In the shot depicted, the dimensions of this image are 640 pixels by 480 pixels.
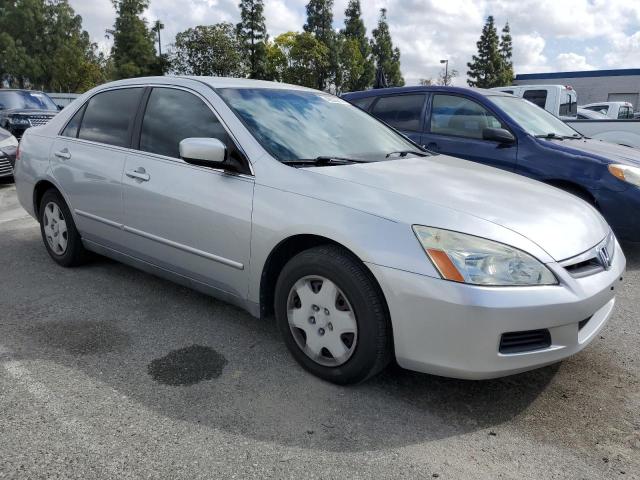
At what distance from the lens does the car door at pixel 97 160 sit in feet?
12.6

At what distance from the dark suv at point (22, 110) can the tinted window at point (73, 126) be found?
27.1ft

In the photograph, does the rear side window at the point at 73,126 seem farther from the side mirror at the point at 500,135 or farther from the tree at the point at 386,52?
the tree at the point at 386,52

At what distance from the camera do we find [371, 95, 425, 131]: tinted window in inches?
244

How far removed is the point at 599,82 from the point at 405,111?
44460 mm

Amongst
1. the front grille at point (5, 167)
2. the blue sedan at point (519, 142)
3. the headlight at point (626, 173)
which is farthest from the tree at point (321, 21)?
the headlight at point (626, 173)

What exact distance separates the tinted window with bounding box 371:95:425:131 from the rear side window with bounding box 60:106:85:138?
11.0 ft

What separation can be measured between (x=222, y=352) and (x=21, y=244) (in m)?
3.29

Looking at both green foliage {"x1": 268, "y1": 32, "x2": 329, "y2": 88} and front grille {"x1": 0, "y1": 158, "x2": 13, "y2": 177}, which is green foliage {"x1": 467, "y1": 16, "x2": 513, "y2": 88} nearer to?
green foliage {"x1": 268, "y1": 32, "x2": 329, "y2": 88}

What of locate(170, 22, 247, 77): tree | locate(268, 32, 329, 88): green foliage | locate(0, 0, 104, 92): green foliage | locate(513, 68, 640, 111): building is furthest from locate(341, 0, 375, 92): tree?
locate(0, 0, 104, 92): green foliage

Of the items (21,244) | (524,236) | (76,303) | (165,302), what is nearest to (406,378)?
(524,236)

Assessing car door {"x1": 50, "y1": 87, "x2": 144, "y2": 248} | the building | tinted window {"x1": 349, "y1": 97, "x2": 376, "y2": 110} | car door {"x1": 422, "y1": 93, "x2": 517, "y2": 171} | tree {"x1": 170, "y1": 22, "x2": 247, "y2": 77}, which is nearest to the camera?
car door {"x1": 50, "y1": 87, "x2": 144, "y2": 248}

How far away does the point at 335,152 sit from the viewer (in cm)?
327

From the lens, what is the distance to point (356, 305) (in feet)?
8.32

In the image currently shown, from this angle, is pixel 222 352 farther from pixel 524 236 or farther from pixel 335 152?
pixel 524 236
